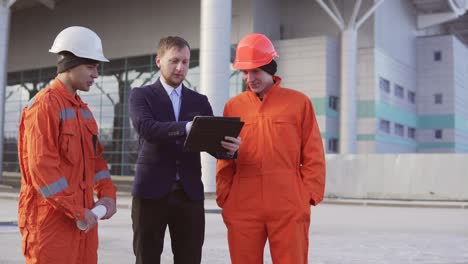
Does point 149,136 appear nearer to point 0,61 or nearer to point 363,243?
point 363,243

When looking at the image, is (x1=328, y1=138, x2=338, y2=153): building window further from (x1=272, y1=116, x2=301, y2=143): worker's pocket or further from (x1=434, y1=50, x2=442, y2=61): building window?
(x1=272, y1=116, x2=301, y2=143): worker's pocket

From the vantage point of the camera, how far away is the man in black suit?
345 cm

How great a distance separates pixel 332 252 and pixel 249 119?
15.6 ft

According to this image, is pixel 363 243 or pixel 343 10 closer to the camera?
pixel 363 243

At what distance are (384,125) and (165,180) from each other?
33.0 metres

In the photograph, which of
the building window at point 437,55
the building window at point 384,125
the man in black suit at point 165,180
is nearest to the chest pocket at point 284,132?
the man in black suit at point 165,180

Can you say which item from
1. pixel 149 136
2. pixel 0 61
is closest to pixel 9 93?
pixel 0 61

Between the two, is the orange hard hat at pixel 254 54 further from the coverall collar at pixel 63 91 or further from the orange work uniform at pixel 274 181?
the coverall collar at pixel 63 91

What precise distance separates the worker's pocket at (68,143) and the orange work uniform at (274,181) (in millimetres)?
1047

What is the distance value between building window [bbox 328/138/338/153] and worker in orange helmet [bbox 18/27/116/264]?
1174 inches

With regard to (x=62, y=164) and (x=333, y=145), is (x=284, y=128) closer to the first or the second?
(x=62, y=164)

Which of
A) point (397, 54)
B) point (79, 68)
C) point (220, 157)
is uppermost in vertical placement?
point (397, 54)

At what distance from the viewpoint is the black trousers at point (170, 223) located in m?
3.47

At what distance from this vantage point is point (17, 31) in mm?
44125
